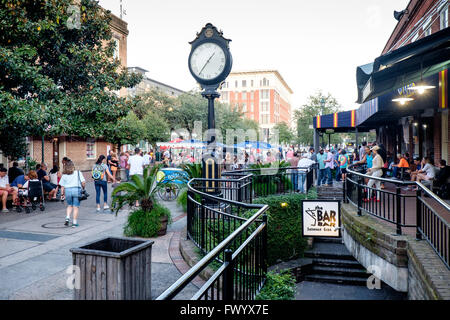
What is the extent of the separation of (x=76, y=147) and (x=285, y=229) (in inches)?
743

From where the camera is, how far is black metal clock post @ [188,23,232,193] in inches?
367

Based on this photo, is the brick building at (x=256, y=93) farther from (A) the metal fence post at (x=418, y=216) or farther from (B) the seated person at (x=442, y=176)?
(A) the metal fence post at (x=418, y=216)

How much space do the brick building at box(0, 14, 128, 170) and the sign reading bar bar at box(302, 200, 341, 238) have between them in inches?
653

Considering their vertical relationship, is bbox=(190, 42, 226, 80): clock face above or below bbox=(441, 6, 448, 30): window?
below

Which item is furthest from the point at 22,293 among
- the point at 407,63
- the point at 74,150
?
the point at 74,150

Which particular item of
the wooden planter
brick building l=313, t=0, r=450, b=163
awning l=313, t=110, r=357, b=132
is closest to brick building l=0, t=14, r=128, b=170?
awning l=313, t=110, r=357, b=132

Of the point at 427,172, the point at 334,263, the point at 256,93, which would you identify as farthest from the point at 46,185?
the point at 256,93

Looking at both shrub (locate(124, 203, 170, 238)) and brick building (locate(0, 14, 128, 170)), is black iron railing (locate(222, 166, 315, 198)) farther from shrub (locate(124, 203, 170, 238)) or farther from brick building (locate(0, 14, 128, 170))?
brick building (locate(0, 14, 128, 170))

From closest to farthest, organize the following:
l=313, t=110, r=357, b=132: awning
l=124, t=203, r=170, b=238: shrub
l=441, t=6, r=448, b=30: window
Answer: l=124, t=203, r=170, b=238: shrub < l=441, t=6, r=448, b=30: window < l=313, t=110, r=357, b=132: awning

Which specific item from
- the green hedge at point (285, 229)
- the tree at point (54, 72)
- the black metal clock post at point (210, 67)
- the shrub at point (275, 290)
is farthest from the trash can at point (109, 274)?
the green hedge at point (285, 229)

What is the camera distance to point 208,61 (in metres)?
9.62

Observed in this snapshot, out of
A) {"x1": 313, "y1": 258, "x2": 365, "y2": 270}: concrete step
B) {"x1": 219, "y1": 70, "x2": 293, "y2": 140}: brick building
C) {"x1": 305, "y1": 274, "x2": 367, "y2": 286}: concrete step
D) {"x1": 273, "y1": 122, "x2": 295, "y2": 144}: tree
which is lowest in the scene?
{"x1": 305, "y1": 274, "x2": 367, "y2": 286}: concrete step

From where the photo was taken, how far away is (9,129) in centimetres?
1141

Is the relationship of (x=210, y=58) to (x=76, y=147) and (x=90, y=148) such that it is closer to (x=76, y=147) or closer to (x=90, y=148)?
(x=76, y=147)
